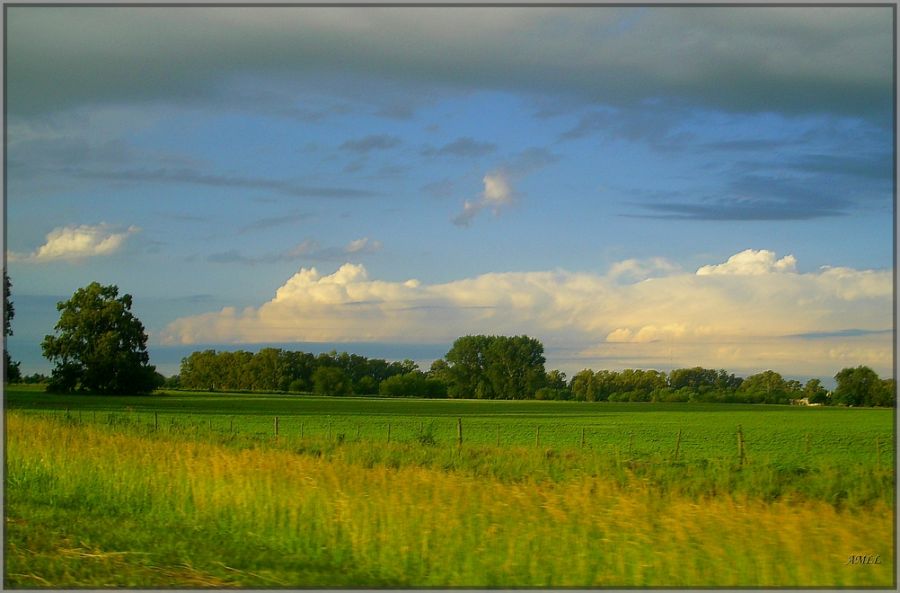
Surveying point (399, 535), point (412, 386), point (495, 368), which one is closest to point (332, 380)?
point (412, 386)

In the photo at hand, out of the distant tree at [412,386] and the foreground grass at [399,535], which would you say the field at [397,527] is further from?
the distant tree at [412,386]

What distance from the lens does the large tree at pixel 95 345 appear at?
8806cm

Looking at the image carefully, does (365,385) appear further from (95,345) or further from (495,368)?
(95,345)

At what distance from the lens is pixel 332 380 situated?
116188mm

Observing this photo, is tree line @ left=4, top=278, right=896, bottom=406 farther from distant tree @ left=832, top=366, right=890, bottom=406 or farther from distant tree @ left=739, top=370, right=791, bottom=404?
distant tree @ left=832, top=366, right=890, bottom=406

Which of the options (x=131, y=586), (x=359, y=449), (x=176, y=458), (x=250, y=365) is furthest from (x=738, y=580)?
(x=250, y=365)

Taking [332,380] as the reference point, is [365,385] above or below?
below

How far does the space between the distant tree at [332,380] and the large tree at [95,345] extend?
30.1 metres

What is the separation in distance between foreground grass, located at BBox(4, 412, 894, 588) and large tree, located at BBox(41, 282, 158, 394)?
264 ft

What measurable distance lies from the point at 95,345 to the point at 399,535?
86.9 m

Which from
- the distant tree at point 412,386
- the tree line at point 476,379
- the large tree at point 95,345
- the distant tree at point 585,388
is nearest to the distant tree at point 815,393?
the tree line at point 476,379

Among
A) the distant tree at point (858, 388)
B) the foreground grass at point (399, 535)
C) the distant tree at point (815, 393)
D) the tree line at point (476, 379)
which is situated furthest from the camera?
the tree line at point (476, 379)

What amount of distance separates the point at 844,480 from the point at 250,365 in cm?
10758

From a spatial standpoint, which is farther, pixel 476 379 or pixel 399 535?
pixel 476 379
